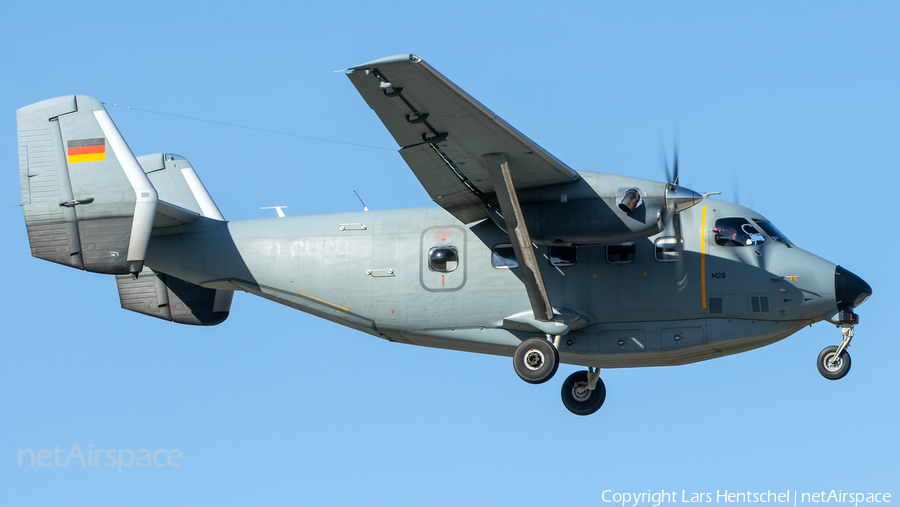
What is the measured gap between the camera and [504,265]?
51.5ft

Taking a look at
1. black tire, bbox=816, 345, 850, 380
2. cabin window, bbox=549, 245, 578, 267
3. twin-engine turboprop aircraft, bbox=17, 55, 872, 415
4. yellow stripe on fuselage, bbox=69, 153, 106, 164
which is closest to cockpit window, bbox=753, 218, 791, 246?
twin-engine turboprop aircraft, bbox=17, 55, 872, 415

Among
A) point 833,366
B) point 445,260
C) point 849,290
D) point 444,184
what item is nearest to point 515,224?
point 444,184

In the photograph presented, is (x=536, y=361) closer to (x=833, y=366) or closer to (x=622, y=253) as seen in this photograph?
(x=622, y=253)

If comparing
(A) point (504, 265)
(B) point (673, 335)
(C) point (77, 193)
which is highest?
(C) point (77, 193)

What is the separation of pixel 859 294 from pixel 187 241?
1035 centimetres

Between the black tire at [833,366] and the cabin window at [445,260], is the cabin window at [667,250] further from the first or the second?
the cabin window at [445,260]

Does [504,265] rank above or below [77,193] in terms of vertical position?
below

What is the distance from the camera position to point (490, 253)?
15.8 metres

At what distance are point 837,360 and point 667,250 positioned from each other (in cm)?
285

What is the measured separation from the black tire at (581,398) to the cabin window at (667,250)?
2.73 meters

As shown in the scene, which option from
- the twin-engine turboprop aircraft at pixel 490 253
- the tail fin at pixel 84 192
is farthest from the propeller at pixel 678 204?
the tail fin at pixel 84 192

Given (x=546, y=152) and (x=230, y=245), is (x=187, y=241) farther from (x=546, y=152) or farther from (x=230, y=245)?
(x=546, y=152)

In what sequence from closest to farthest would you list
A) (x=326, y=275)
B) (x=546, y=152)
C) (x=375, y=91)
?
1. (x=375, y=91)
2. (x=546, y=152)
3. (x=326, y=275)

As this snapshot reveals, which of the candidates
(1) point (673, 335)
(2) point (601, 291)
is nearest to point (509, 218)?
(2) point (601, 291)
